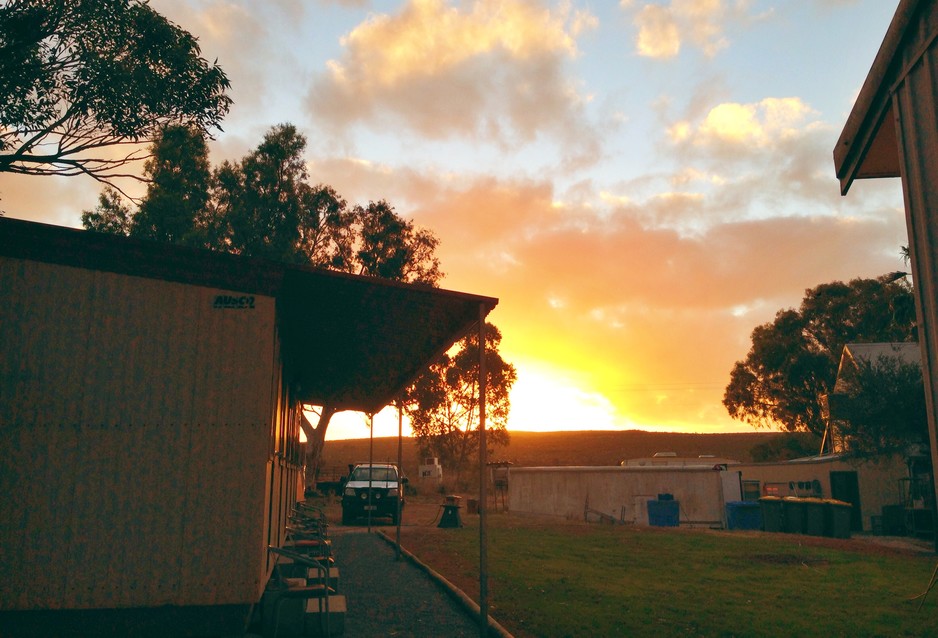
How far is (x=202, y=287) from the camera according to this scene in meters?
7.50

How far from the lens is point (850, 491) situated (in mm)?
28141

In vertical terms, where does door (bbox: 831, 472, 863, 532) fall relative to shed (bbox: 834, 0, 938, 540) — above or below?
below

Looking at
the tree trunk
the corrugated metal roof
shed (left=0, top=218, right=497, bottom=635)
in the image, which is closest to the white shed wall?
the tree trunk

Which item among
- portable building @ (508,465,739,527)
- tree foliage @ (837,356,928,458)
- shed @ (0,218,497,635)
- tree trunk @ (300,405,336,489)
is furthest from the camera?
tree trunk @ (300,405,336,489)

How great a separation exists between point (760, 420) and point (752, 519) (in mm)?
28537

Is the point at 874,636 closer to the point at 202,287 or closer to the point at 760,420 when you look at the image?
the point at 202,287

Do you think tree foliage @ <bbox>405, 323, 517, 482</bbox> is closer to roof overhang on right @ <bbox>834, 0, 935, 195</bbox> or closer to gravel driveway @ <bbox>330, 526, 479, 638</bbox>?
gravel driveway @ <bbox>330, 526, 479, 638</bbox>

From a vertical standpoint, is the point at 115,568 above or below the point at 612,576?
above

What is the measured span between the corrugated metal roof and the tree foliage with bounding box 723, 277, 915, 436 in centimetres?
4318

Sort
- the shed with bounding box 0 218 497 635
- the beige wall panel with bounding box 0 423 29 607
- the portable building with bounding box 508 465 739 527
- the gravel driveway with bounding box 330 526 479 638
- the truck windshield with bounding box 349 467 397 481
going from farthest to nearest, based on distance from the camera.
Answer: the portable building with bounding box 508 465 739 527, the truck windshield with bounding box 349 467 397 481, the gravel driveway with bounding box 330 526 479 638, the shed with bounding box 0 218 497 635, the beige wall panel with bounding box 0 423 29 607

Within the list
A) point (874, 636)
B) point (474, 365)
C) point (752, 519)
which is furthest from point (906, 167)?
point (474, 365)

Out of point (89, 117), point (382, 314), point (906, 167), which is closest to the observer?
point (906, 167)

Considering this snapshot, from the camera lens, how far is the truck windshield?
1022 inches

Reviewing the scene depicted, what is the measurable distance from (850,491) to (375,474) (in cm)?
1876
